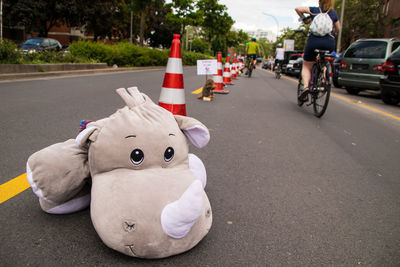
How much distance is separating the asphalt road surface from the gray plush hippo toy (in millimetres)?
137

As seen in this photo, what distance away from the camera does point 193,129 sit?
2.12 meters

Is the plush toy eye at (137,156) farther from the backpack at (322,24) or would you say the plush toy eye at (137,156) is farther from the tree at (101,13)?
the tree at (101,13)

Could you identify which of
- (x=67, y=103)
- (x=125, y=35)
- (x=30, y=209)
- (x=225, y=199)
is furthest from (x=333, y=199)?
(x=125, y=35)

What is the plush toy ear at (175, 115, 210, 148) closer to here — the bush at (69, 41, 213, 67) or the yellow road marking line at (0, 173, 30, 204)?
the yellow road marking line at (0, 173, 30, 204)

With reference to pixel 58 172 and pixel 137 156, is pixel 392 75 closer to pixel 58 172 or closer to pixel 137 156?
pixel 137 156

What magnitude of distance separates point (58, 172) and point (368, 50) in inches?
449

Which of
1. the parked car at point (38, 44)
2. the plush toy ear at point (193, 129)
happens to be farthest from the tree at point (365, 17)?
the plush toy ear at point (193, 129)

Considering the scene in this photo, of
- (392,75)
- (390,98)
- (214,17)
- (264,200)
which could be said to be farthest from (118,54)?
(214,17)

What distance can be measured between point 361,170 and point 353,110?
504 centimetres

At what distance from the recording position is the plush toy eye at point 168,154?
1.91 m

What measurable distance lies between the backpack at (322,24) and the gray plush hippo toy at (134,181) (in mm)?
5075

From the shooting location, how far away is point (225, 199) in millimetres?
2578

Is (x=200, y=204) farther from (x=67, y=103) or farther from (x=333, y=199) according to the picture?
(x=67, y=103)

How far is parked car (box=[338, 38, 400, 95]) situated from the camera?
10.7 metres
